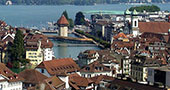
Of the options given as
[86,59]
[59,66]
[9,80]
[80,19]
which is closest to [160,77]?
[9,80]

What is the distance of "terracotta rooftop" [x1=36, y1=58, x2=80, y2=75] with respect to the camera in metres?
26.8

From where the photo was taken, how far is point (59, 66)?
1096 inches

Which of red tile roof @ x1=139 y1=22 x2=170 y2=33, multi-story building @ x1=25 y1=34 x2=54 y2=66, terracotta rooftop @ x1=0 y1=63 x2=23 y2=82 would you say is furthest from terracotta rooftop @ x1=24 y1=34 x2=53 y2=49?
red tile roof @ x1=139 y1=22 x2=170 y2=33

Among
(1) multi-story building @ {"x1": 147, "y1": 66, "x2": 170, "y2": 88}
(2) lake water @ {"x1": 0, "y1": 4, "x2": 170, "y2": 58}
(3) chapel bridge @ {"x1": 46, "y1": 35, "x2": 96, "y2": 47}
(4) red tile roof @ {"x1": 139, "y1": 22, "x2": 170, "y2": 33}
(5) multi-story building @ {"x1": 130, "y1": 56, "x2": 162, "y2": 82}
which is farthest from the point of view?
(4) red tile roof @ {"x1": 139, "y1": 22, "x2": 170, "y2": 33}

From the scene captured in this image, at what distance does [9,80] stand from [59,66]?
20.5 ft

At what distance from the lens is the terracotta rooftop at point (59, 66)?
26.8 meters

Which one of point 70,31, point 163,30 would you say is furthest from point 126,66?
point 70,31

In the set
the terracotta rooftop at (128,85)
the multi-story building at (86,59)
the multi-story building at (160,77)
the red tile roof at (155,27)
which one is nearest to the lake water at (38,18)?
the red tile roof at (155,27)

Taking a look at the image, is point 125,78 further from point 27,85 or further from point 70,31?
point 70,31

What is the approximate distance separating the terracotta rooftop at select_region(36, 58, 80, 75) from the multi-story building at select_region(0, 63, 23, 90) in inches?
160

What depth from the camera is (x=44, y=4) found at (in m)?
200

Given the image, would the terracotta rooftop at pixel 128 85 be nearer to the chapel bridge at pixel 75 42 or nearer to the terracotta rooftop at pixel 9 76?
the terracotta rooftop at pixel 9 76

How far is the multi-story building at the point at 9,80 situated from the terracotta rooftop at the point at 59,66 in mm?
4054

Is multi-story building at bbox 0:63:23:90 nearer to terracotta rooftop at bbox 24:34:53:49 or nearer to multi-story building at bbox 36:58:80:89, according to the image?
multi-story building at bbox 36:58:80:89
